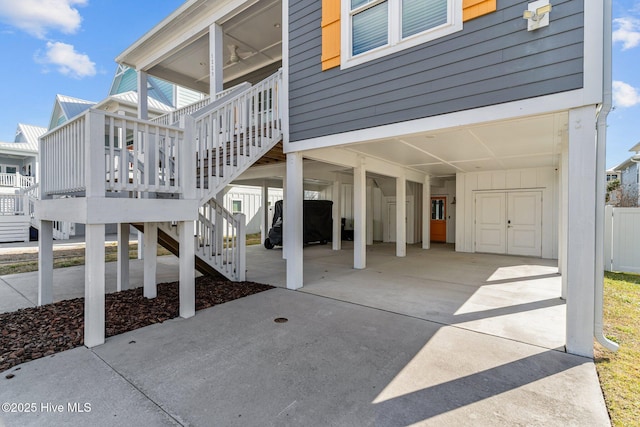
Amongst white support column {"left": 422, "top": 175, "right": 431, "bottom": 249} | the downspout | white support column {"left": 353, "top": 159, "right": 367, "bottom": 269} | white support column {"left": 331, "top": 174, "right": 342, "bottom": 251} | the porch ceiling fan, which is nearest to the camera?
the downspout

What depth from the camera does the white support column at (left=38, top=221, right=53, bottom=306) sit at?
4.30 meters

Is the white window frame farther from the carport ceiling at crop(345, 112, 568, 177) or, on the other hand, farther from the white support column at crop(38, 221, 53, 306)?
the white support column at crop(38, 221, 53, 306)

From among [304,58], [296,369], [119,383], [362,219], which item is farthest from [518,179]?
[119,383]

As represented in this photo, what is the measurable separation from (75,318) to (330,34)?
5358 mm

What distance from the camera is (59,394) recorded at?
2252 mm

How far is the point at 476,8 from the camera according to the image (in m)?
3.27

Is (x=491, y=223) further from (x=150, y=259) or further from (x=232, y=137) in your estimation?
(x=150, y=259)

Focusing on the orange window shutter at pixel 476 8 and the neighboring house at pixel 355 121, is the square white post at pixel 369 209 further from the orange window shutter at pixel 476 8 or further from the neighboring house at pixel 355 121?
the orange window shutter at pixel 476 8

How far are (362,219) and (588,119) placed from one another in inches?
183

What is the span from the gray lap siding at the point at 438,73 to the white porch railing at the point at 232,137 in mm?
497

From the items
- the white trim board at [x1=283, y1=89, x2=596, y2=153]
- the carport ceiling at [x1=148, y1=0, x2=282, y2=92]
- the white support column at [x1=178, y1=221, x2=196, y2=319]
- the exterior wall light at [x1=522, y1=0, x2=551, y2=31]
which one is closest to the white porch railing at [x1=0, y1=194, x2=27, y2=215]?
the carport ceiling at [x1=148, y1=0, x2=282, y2=92]

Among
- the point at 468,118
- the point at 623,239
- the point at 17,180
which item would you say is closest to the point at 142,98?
the point at 468,118

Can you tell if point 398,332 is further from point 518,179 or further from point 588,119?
point 518,179

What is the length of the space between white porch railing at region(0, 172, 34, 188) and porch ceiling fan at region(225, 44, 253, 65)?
14782 millimetres
